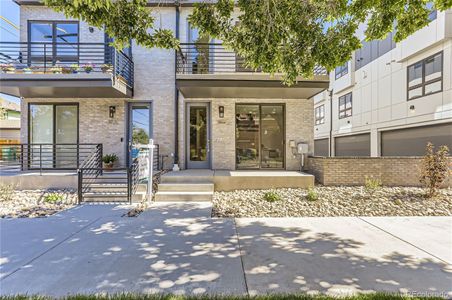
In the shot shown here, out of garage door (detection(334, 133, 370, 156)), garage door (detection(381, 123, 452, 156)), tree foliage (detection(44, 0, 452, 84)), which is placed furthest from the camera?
garage door (detection(334, 133, 370, 156))

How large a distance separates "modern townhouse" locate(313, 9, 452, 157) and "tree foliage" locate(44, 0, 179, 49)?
13.8 meters

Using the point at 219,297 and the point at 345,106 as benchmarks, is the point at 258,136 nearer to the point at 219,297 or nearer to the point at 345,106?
the point at 219,297

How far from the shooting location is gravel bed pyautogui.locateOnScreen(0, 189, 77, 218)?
236 inches

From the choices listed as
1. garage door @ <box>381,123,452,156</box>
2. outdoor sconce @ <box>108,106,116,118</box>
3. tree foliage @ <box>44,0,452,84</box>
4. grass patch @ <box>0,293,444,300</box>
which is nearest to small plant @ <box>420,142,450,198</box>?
tree foliage @ <box>44,0,452,84</box>

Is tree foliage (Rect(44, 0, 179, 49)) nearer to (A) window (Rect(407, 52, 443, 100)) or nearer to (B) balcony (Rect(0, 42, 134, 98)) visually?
(B) balcony (Rect(0, 42, 134, 98))

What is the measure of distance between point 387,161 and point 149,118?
31.3ft

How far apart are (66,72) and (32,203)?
4.82 m

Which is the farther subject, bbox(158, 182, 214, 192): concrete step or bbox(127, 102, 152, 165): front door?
bbox(127, 102, 152, 165): front door

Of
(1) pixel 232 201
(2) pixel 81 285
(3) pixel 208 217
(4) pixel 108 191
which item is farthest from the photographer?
(4) pixel 108 191

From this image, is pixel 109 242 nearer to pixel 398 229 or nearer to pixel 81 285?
pixel 81 285

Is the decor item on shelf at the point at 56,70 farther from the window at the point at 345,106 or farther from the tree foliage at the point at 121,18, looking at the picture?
the window at the point at 345,106

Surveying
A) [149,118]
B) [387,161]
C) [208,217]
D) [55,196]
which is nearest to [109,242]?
[208,217]

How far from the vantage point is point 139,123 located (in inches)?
409

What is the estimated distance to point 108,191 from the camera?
7.43 meters
